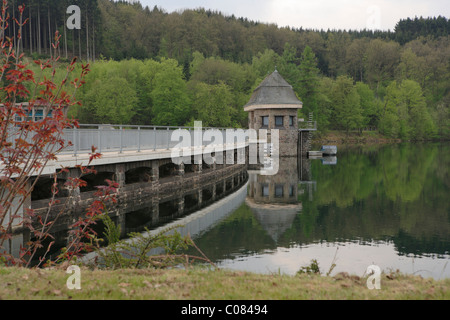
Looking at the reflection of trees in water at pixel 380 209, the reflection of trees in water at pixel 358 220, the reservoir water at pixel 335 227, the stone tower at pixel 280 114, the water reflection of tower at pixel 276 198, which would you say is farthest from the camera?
the stone tower at pixel 280 114

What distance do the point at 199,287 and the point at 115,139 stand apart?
51.5ft

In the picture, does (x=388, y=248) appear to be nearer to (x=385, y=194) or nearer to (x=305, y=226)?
(x=305, y=226)

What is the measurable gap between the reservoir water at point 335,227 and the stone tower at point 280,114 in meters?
17.7

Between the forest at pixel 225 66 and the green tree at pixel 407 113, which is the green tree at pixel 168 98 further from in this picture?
the green tree at pixel 407 113

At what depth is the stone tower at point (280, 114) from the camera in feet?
159

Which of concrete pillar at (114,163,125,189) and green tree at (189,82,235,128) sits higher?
green tree at (189,82,235,128)

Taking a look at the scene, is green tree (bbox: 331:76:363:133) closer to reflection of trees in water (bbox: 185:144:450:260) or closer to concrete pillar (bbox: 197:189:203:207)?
reflection of trees in water (bbox: 185:144:450:260)

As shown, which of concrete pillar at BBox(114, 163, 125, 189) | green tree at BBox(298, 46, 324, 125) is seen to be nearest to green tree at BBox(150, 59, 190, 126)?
green tree at BBox(298, 46, 324, 125)

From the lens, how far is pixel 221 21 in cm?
11206

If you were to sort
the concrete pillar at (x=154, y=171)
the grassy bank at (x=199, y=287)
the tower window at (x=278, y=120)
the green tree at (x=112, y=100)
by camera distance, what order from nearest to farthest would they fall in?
the grassy bank at (x=199, y=287) → the concrete pillar at (x=154, y=171) → the tower window at (x=278, y=120) → the green tree at (x=112, y=100)

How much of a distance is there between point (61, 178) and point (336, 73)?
110 m

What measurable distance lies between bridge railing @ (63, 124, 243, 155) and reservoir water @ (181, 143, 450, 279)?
17.9 feet

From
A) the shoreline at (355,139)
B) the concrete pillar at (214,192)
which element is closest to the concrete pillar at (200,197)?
the concrete pillar at (214,192)

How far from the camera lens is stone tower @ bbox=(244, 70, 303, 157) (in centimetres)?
4844
